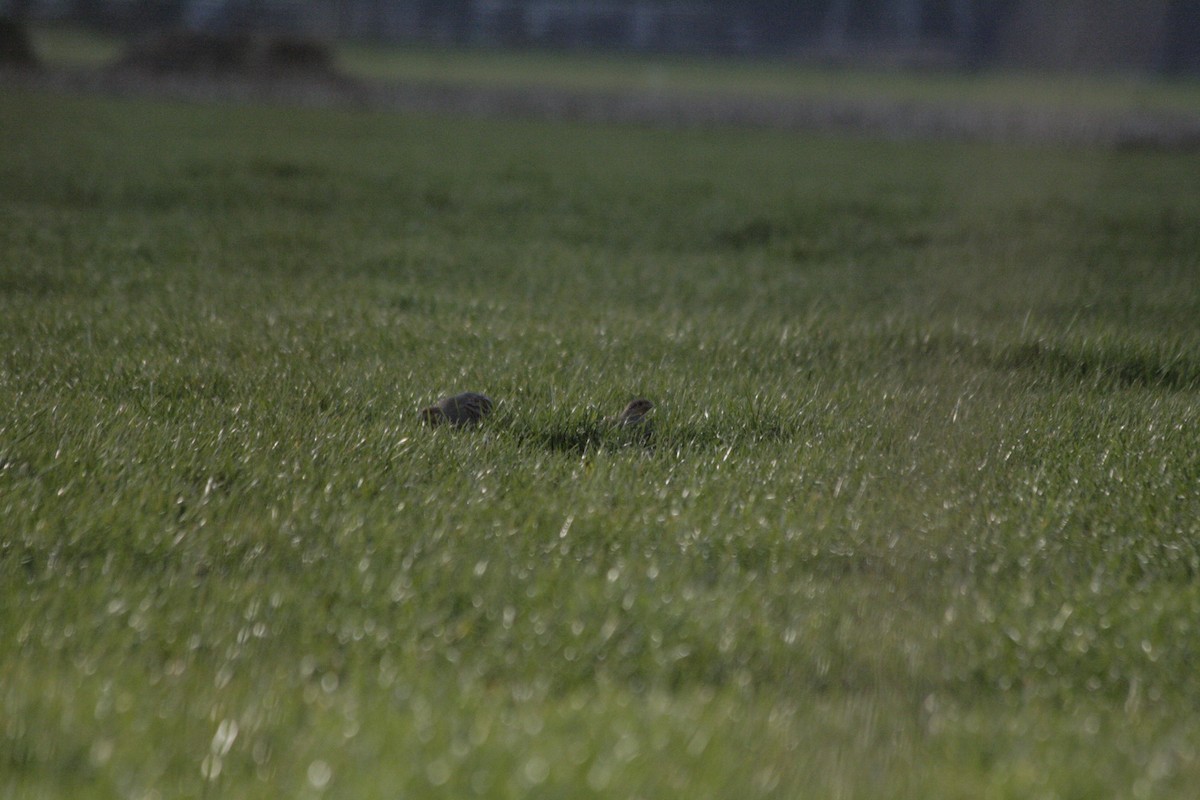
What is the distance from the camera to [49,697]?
1962 mm

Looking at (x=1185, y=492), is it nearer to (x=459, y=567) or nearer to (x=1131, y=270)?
(x=459, y=567)

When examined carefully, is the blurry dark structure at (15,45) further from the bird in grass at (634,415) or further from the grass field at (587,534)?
the bird in grass at (634,415)

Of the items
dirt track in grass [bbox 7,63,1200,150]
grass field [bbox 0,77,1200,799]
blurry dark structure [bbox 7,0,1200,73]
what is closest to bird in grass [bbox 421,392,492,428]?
grass field [bbox 0,77,1200,799]

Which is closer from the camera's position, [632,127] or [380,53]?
[632,127]

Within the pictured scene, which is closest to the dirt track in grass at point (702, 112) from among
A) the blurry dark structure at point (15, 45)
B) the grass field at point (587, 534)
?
the blurry dark structure at point (15, 45)

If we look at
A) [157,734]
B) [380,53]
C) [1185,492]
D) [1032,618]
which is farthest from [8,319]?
[380,53]

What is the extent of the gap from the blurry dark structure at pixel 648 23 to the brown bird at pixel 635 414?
50.5 metres

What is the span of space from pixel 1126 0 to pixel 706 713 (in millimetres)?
5608

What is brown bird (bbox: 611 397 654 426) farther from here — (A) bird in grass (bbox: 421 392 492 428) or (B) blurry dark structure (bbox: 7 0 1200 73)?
(B) blurry dark structure (bbox: 7 0 1200 73)

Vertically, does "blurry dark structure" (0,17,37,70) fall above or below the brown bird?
below

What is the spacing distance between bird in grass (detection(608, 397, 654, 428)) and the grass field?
0.20ft

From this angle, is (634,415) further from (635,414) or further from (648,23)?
(648,23)

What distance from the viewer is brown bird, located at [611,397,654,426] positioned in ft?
Answer: 12.2

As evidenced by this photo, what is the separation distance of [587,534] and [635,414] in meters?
0.96
